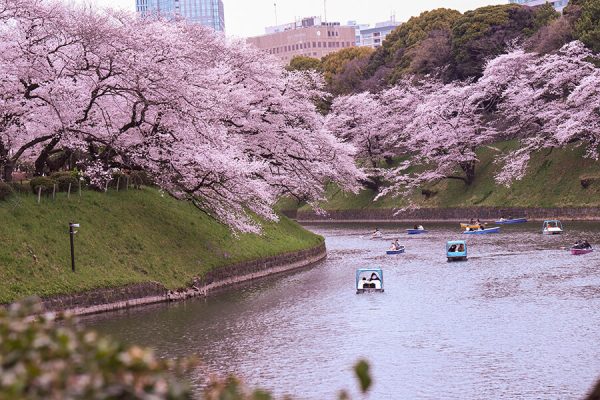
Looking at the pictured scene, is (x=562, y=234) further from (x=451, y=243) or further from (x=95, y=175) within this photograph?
(x=95, y=175)

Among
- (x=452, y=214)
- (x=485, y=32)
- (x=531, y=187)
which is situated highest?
(x=485, y=32)

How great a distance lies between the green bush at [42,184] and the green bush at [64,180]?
0.80m

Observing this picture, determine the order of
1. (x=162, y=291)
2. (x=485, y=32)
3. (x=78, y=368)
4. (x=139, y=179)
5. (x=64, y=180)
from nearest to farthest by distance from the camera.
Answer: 1. (x=78, y=368)
2. (x=162, y=291)
3. (x=64, y=180)
4. (x=139, y=179)
5. (x=485, y=32)

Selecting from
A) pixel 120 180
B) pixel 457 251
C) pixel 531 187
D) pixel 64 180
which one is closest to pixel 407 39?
pixel 531 187

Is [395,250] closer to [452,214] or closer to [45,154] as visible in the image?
[45,154]

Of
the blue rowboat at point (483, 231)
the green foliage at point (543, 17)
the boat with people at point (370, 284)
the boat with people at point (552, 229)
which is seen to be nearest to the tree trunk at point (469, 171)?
the green foliage at point (543, 17)

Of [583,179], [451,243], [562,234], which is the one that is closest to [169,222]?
[451,243]

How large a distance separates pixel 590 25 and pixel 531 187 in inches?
588

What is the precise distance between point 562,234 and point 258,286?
24103 millimetres

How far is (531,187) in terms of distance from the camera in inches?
2943

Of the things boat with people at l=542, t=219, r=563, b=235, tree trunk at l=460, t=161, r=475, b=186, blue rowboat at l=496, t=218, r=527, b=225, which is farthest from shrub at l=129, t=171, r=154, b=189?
tree trunk at l=460, t=161, r=475, b=186

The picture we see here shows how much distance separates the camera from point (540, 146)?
77625 mm

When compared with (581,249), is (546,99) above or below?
above

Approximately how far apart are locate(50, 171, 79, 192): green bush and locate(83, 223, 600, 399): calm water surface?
7.76 m
